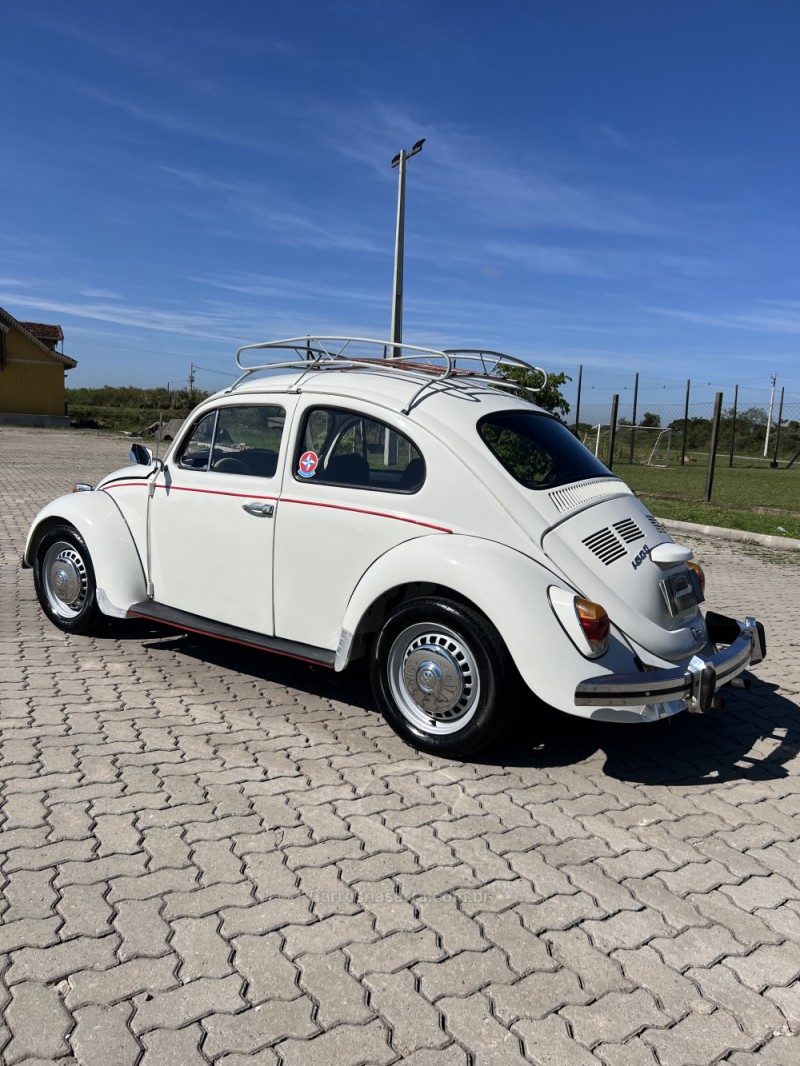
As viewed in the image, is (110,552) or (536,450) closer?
(536,450)

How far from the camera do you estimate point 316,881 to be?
10.3 ft

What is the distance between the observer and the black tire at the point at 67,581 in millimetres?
5910

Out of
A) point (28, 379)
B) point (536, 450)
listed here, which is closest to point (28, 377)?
point (28, 379)

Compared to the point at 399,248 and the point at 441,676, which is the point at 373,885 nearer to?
the point at 441,676

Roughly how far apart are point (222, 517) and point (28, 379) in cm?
4349

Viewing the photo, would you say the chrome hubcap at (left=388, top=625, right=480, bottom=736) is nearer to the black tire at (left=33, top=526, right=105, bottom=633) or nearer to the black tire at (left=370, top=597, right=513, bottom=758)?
the black tire at (left=370, top=597, right=513, bottom=758)

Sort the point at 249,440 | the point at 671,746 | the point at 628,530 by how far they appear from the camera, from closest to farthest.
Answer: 1. the point at 628,530
2. the point at 671,746
3. the point at 249,440

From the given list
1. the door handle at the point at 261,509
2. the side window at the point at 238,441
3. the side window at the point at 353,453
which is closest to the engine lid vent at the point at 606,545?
the side window at the point at 353,453

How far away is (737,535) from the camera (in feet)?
41.8

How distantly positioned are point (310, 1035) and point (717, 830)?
2102 mm

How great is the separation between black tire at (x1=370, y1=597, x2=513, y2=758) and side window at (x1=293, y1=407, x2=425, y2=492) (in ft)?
2.45

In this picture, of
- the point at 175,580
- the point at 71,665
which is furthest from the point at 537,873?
the point at 71,665

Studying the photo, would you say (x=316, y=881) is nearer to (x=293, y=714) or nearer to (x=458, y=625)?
(x=458, y=625)

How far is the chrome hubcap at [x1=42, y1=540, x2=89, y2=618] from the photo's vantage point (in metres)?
5.94
